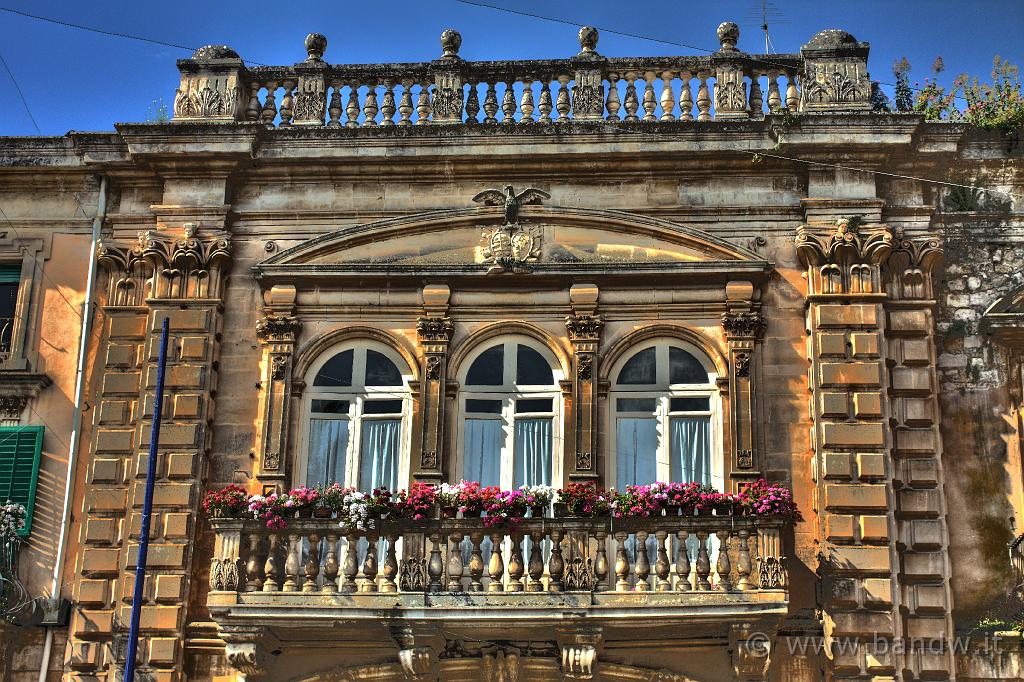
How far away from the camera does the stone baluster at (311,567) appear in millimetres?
16031

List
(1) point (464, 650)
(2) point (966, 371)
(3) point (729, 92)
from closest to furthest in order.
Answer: (1) point (464, 650)
(2) point (966, 371)
(3) point (729, 92)

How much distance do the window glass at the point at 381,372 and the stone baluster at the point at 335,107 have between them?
323 cm

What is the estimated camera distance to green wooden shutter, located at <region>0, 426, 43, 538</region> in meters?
17.8

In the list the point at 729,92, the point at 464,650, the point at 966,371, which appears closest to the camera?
the point at 464,650

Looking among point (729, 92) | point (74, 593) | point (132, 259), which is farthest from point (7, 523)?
point (729, 92)

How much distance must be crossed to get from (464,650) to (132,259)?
21.7 ft

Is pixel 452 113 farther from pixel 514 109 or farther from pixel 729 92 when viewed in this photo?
pixel 729 92

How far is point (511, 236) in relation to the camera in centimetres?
1827

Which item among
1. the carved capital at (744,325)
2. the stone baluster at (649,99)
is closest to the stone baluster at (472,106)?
the stone baluster at (649,99)

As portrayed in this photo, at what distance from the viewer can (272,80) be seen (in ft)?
→ 63.9

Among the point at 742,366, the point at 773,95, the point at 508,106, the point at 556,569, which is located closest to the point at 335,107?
the point at 508,106

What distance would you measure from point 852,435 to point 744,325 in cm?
185

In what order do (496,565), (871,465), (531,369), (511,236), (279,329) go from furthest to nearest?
(511,236)
(279,329)
(531,369)
(871,465)
(496,565)

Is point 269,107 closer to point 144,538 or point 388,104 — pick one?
point 388,104
